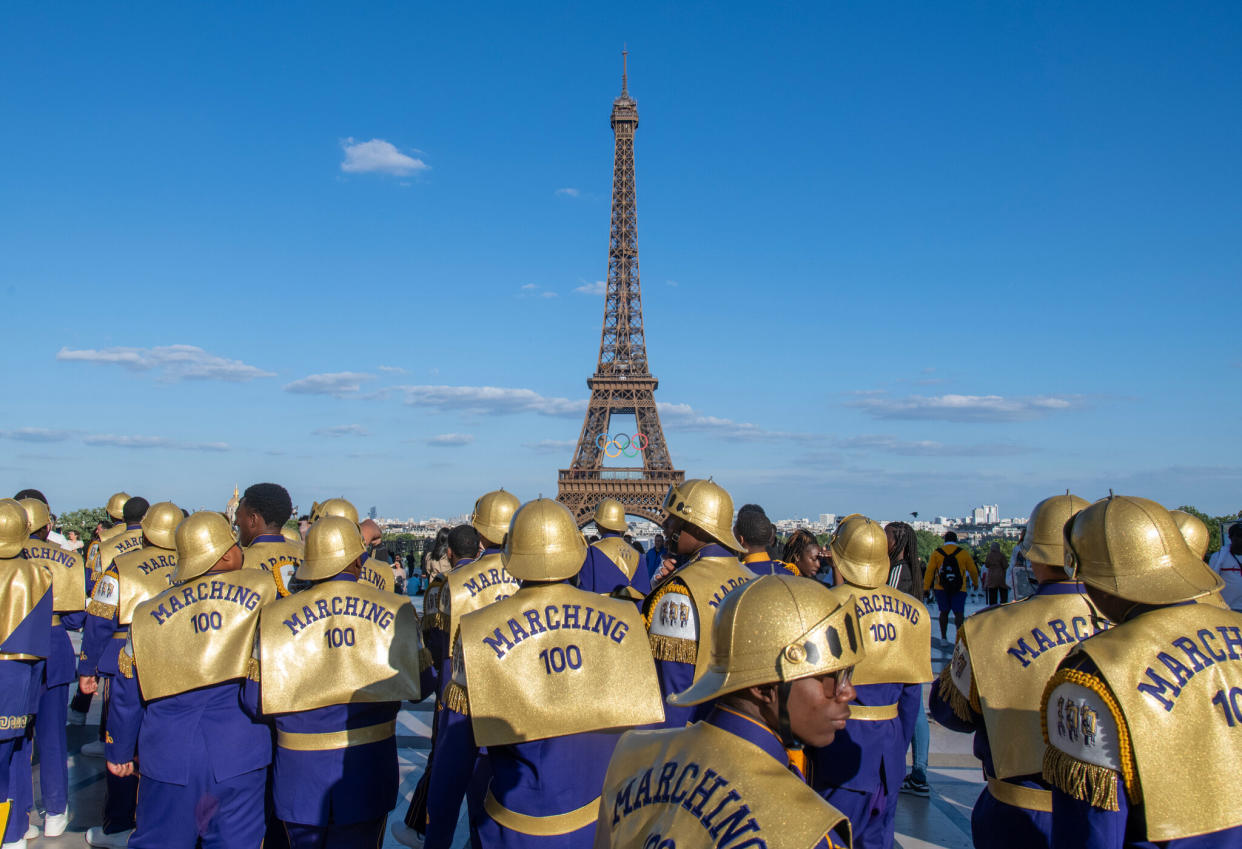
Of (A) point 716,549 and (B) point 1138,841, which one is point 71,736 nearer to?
(A) point 716,549

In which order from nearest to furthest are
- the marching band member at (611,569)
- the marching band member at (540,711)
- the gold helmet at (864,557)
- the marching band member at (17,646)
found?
the marching band member at (540,711) < the gold helmet at (864,557) < the marching band member at (17,646) < the marching band member at (611,569)

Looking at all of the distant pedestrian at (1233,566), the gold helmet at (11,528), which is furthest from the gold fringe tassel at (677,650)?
the distant pedestrian at (1233,566)

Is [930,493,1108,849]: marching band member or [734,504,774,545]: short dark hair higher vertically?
[734,504,774,545]: short dark hair

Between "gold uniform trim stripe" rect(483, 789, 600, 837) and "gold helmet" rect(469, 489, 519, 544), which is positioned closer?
"gold uniform trim stripe" rect(483, 789, 600, 837)

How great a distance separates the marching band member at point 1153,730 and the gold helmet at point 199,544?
3868 mm

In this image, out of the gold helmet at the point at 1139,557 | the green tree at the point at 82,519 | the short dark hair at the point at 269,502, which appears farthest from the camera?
the green tree at the point at 82,519

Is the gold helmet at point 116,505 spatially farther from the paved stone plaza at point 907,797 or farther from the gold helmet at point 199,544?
the gold helmet at point 199,544

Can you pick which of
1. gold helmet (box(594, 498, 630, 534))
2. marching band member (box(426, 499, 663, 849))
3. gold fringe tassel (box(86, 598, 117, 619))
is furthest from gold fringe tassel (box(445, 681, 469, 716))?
gold helmet (box(594, 498, 630, 534))

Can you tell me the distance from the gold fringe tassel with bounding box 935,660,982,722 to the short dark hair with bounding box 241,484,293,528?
427 centimetres

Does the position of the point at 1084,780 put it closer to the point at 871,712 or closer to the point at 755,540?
the point at 871,712

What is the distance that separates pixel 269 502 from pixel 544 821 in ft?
10.8

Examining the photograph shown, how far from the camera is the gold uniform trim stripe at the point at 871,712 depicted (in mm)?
4535

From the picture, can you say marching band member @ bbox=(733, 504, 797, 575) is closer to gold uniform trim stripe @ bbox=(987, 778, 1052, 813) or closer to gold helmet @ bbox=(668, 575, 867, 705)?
gold uniform trim stripe @ bbox=(987, 778, 1052, 813)

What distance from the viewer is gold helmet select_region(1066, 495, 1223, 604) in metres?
2.58
